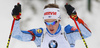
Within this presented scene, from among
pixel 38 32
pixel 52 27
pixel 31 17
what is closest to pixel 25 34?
pixel 38 32

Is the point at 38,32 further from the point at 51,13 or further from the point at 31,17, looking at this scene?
the point at 31,17

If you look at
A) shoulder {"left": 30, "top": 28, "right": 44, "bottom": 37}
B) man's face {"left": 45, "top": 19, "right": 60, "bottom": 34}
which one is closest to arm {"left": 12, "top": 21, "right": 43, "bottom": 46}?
shoulder {"left": 30, "top": 28, "right": 44, "bottom": 37}

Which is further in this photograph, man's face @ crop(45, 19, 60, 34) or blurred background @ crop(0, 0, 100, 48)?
blurred background @ crop(0, 0, 100, 48)

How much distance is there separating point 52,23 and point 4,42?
128 cm

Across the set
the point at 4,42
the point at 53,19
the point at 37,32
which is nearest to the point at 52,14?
the point at 53,19

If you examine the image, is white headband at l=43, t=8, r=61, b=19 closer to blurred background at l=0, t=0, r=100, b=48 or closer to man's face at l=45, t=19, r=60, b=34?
man's face at l=45, t=19, r=60, b=34

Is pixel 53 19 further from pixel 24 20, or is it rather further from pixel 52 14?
pixel 24 20

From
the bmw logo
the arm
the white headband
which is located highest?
the white headband

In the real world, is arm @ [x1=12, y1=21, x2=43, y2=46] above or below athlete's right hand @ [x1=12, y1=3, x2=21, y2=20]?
below

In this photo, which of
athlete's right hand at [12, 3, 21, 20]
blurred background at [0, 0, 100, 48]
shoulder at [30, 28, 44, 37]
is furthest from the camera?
blurred background at [0, 0, 100, 48]

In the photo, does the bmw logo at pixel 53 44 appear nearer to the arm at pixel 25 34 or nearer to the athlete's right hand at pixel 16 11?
the arm at pixel 25 34

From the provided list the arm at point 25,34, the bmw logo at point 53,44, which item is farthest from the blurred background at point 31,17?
the bmw logo at point 53,44

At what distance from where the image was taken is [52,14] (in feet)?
5.12

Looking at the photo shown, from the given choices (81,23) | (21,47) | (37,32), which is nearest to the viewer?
(81,23)
